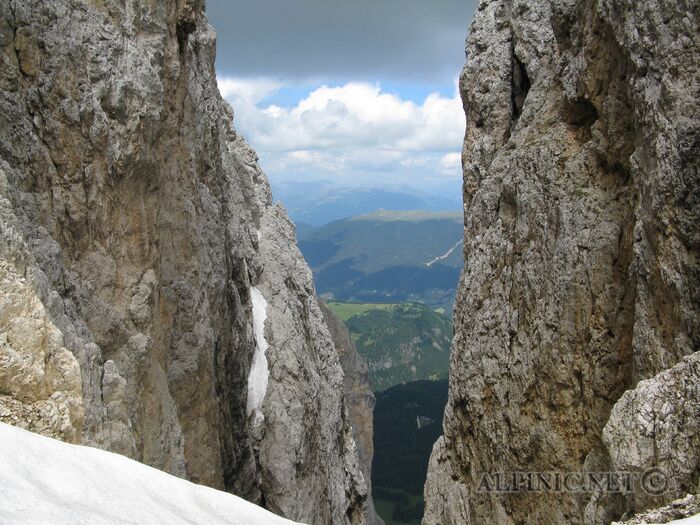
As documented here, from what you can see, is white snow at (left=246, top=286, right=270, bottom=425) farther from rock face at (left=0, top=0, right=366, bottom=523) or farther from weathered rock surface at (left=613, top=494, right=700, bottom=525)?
weathered rock surface at (left=613, top=494, right=700, bottom=525)

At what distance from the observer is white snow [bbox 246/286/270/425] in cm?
2925

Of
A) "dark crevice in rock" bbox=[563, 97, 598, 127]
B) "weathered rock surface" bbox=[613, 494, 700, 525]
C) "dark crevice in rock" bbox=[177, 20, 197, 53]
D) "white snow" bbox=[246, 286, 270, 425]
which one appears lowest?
"white snow" bbox=[246, 286, 270, 425]

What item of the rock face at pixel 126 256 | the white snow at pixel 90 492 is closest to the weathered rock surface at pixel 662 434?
the white snow at pixel 90 492

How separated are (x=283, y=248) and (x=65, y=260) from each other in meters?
22.5

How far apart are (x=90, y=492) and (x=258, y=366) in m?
22.2

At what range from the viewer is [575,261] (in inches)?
669

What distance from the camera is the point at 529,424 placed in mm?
18516

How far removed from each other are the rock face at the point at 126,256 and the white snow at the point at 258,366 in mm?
406

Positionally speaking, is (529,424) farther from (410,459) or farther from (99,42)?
(410,459)

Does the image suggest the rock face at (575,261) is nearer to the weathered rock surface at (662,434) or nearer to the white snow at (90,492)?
the weathered rock surface at (662,434)

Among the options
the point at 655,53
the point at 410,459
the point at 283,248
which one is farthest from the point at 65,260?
the point at 410,459

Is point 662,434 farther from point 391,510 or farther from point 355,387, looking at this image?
point 391,510

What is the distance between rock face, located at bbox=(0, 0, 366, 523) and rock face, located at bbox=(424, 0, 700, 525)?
339 inches

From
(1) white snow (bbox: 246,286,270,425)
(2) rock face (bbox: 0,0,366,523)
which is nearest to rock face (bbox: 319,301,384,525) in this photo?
(1) white snow (bbox: 246,286,270,425)
